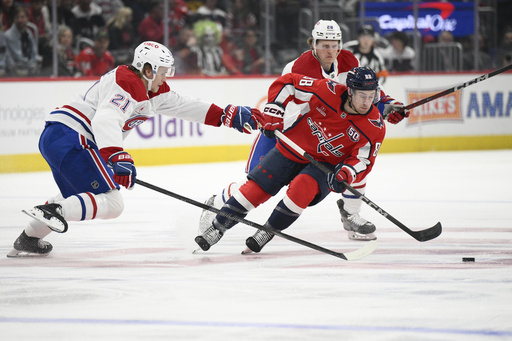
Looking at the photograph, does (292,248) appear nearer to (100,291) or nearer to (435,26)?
(100,291)

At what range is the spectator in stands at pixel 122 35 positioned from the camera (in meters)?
8.69

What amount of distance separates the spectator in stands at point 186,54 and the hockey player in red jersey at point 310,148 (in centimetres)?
460

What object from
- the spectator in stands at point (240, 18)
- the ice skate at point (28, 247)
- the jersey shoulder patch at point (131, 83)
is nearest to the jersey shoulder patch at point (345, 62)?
the jersey shoulder patch at point (131, 83)

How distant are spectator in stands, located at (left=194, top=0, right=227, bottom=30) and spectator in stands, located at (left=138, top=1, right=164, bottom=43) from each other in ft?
1.50

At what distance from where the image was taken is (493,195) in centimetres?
644

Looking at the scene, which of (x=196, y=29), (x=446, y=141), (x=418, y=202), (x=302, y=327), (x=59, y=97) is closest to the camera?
(x=302, y=327)

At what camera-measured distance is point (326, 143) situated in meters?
4.36

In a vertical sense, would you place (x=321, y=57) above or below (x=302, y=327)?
above

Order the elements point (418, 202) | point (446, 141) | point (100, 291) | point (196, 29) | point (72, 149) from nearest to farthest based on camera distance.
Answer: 1. point (100, 291)
2. point (72, 149)
3. point (418, 202)
4. point (196, 29)
5. point (446, 141)

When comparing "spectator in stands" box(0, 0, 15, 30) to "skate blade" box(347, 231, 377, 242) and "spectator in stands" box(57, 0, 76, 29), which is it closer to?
"spectator in stands" box(57, 0, 76, 29)

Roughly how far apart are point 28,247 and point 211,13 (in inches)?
218

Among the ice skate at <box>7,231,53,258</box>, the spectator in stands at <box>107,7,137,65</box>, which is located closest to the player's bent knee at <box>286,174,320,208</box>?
the ice skate at <box>7,231,53,258</box>

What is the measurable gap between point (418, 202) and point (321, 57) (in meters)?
1.66

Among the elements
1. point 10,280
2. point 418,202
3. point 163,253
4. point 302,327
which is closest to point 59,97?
point 418,202
